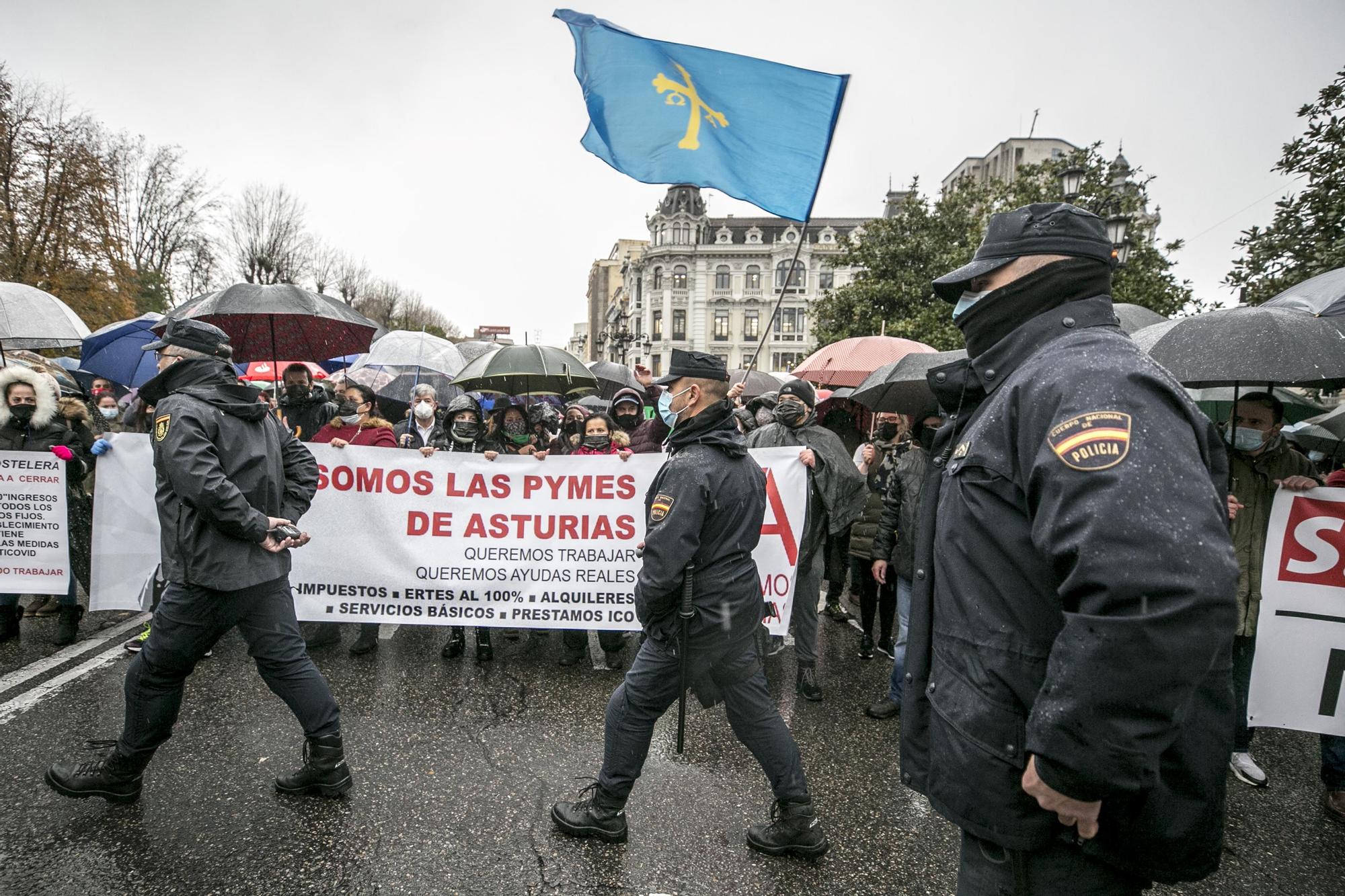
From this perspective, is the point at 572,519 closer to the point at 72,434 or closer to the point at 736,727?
the point at 736,727

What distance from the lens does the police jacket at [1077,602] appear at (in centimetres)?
109

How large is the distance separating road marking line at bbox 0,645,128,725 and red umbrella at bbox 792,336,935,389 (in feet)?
22.6

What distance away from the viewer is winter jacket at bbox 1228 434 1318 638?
11.9 feet

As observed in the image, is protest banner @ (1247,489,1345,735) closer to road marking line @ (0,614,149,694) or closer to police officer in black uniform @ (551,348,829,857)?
police officer in black uniform @ (551,348,829,857)

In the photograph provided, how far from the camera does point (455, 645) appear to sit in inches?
197

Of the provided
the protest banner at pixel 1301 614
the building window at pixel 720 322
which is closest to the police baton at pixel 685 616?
the protest banner at pixel 1301 614

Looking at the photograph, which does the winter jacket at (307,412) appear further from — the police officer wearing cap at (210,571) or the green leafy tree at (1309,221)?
the green leafy tree at (1309,221)

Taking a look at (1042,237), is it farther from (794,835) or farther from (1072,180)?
(1072,180)

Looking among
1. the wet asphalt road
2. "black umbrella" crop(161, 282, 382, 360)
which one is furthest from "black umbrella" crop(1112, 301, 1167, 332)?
"black umbrella" crop(161, 282, 382, 360)

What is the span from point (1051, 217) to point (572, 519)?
3986 millimetres

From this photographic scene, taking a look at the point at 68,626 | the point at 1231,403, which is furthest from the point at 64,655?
the point at 1231,403

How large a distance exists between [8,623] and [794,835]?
561cm

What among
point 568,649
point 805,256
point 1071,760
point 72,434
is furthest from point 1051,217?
point 805,256

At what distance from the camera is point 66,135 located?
21.0 meters
